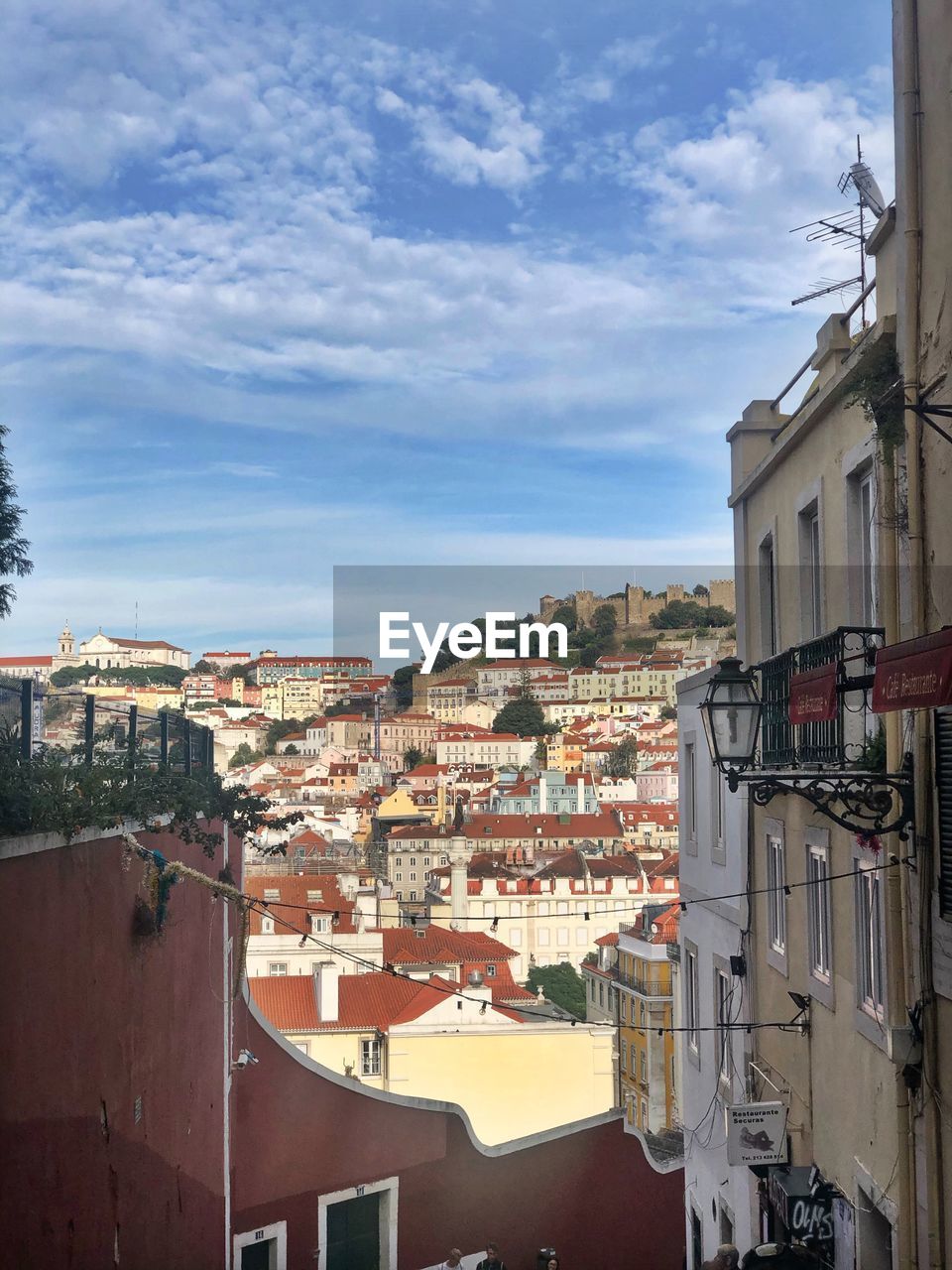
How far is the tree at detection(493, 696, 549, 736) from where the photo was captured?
419 feet

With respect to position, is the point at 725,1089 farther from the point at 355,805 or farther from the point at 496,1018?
the point at 355,805

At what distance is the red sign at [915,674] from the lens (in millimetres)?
3576

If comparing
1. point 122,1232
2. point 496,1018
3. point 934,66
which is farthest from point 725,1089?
point 496,1018

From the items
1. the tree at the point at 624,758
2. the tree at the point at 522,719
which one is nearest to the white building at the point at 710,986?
the tree at the point at 624,758

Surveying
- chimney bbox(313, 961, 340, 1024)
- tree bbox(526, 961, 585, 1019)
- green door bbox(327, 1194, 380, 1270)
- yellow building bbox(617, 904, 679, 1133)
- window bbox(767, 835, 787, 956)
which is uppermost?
window bbox(767, 835, 787, 956)

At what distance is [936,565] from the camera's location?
4.64 meters

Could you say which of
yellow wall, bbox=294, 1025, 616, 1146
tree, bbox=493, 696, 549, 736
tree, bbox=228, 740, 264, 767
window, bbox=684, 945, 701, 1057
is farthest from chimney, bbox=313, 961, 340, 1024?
tree, bbox=493, 696, 549, 736

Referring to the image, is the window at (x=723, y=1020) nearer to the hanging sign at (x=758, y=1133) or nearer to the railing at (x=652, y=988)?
the hanging sign at (x=758, y=1133)

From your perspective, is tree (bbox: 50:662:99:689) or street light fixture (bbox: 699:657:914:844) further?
tree (bbox: 50:662:99:689)

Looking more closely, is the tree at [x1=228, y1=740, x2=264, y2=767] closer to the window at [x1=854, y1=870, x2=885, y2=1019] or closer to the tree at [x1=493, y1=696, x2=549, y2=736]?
the tree at [x1=493, y1=696, x2=549, y2=736]

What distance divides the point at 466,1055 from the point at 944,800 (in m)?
21.3

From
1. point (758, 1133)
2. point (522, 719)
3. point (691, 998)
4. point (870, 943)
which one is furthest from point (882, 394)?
point (522, 719)

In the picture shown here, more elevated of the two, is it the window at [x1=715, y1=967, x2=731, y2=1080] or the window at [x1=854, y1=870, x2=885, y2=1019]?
the window at [x1=854, y1=870, x2=885, y2=1019]

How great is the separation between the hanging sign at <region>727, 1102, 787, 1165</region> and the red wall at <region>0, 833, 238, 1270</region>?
10.9 ft
